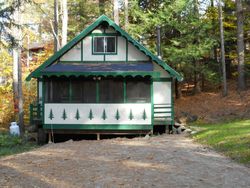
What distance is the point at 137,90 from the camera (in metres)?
20.2

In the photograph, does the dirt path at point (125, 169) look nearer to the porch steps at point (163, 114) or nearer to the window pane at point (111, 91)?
the porch steps at point (163, 114)

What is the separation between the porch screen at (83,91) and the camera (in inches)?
789

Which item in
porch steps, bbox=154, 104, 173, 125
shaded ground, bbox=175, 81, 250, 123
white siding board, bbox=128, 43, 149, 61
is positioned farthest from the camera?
shaded ground, bbox=175, 81, 250, 123

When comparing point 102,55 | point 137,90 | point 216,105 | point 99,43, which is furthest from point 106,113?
point 216,105

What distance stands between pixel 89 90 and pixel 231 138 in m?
7.68

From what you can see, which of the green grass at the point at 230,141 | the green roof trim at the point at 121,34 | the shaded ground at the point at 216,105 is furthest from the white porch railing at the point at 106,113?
the shaded ground at the point at 216,105

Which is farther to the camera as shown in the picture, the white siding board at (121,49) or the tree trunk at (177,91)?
the tree trunk at (177,91)

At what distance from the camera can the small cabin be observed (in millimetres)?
19453

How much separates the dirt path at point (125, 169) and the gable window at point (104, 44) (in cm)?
763

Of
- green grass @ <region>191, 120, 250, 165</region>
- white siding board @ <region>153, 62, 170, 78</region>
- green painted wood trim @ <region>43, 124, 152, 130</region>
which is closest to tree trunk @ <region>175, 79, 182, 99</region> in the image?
white siding board @ <region>153, 62, 170, 78</region>

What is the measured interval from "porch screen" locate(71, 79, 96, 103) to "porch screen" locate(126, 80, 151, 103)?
174 centimetres

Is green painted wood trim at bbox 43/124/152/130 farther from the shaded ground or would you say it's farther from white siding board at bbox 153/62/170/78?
the shaded ground

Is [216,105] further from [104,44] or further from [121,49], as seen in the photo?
[104,44]

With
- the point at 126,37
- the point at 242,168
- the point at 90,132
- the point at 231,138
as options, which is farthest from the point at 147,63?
the point at 242,168
